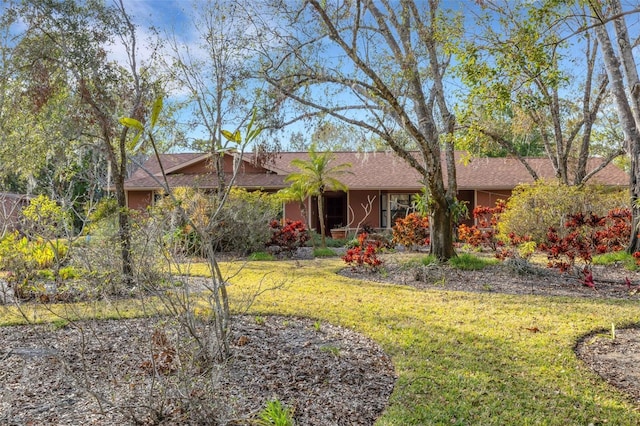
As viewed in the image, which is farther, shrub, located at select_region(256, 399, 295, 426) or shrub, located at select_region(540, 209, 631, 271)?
shrub, located at select_region(540, 209, 631, 271)

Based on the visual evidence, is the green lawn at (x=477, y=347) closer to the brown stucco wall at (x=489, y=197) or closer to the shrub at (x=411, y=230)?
the shrub at (x=411, y=230)

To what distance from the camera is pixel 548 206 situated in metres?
12.7

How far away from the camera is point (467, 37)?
6.67 meters

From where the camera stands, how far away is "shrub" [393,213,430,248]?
13938 mm

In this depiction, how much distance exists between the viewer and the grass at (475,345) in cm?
361

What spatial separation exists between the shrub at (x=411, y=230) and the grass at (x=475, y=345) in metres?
5.08

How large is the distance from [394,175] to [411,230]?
8455mm

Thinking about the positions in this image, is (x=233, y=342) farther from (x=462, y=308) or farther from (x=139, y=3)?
(x=139, y=3)

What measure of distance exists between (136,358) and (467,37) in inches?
226

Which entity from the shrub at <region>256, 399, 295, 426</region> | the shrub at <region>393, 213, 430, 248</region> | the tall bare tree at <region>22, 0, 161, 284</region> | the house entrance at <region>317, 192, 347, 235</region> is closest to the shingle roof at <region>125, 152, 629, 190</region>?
the house entrance at <region>317, 192, 347, 235</region>

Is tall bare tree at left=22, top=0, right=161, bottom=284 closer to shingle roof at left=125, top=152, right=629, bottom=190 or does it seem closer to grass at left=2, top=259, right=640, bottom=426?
Answer: grass at left=2, top=259, right=640, bottom=426

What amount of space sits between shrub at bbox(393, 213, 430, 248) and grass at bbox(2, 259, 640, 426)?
16.7 ft

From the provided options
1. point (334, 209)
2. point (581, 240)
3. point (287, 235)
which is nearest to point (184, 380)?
point (581, 240)

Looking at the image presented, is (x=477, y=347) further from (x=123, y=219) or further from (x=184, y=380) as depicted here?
(x=123, y=219)
